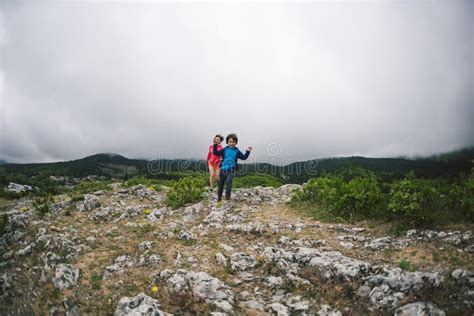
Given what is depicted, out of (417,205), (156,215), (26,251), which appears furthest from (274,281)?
(26,251)

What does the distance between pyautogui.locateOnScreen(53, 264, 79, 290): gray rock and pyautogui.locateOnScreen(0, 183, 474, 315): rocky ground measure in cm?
3

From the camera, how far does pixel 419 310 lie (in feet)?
15.0

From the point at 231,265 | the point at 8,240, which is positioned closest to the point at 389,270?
the point at 231,265

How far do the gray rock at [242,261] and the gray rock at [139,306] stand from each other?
2246 mm

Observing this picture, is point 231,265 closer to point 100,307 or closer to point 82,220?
point 100,307

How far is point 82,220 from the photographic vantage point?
1104 centimetres

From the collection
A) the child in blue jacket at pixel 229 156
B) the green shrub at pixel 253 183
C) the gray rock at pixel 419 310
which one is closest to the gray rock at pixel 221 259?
the gray rock at pixel 419 310

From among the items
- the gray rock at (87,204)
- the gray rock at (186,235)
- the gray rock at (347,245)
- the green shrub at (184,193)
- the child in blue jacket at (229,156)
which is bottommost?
the gray rock at (186,235)

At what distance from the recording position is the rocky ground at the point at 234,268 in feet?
16.7

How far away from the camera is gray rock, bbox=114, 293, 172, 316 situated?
4.91 m

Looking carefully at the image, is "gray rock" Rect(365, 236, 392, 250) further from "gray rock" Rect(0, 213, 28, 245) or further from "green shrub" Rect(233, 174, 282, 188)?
"green shrub" Rect(233, 174, 282, 188)

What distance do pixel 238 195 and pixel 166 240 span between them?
657cm

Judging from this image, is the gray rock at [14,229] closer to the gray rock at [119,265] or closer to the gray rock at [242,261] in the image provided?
the gray rock at [119,265]

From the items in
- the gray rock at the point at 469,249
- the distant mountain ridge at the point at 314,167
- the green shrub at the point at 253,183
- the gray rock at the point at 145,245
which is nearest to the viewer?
the gray rock at the point at 469,249
